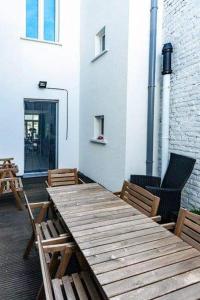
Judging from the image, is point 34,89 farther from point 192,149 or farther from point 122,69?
point 192,149

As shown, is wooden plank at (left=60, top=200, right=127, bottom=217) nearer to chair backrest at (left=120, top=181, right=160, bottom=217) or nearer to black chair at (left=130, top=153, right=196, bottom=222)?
chair backrest at (left=120, top=181, right=160, bottom=217)

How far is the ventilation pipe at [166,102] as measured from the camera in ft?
13.9

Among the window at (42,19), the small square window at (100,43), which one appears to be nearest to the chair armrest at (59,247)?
the small square window at (100,43)

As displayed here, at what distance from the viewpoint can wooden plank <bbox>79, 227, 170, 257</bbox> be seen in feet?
5.62

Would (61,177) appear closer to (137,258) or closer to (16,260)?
(16,260)

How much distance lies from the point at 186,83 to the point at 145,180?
1.71 meters

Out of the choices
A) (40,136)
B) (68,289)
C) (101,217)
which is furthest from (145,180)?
(40,136)

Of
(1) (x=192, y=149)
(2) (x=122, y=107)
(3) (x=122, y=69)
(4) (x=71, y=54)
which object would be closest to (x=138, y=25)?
(3) (x=122, y=69)

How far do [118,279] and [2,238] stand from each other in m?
2.56

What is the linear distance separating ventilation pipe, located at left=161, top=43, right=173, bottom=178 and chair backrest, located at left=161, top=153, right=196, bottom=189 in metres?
0.31

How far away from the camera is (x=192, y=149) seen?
12.7 feet

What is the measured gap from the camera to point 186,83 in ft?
13.0

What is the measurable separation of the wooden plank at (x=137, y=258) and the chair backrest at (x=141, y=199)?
768 millimetres

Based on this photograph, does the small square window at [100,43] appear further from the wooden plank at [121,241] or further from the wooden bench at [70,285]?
the wooden bench at [70,285]
